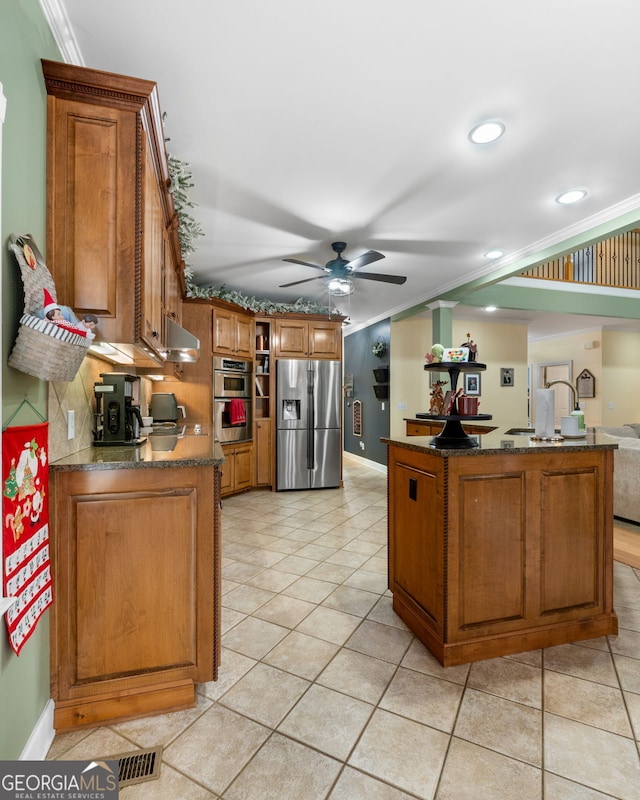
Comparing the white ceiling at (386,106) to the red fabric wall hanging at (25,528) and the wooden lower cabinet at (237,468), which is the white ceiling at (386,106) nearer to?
the red fabric wall hanging at (25,528)

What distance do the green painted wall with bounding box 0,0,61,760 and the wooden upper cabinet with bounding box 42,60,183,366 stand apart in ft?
0.19

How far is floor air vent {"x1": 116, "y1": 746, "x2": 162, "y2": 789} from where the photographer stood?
4.55ft

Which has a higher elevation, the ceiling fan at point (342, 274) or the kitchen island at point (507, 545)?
the ceiling fan at point (342, 274)

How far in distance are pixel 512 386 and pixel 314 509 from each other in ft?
16.9

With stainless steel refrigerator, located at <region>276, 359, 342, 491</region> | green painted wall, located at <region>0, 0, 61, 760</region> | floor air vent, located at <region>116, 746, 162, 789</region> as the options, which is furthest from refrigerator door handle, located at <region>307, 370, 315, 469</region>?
floor air vent, located at <region>116, 746, 162, 789</region>

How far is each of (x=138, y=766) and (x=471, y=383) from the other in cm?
721

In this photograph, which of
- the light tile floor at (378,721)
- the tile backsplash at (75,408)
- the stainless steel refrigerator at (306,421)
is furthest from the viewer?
the stainless steel refrigerator at (306,421)

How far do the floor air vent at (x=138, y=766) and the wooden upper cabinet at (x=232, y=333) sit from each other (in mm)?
4054

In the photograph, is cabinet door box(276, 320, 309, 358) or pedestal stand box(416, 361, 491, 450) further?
cabinet door box(276, 320, 309, 358)

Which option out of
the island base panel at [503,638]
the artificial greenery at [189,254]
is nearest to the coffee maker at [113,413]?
the artificial greenery at [189,254]

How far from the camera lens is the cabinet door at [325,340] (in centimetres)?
580

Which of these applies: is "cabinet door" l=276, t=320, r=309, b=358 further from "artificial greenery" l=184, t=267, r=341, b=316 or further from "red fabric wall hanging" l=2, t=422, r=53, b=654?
"red fabric wall hanging" l=2, t=422, r=53, b=654

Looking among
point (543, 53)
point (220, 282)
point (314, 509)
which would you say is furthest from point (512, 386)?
point (543, 53)

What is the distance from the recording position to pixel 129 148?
1724 mm
